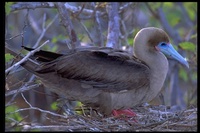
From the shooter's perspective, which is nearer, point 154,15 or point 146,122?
point 146,122

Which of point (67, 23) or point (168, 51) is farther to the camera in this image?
point (67, 23)

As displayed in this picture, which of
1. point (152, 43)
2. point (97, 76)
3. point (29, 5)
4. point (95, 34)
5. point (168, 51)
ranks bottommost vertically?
point (97, 76)

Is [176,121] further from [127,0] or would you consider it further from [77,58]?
[127,0]

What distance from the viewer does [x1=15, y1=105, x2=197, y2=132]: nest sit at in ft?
24.7

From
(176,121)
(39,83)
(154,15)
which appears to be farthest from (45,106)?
(176,121)

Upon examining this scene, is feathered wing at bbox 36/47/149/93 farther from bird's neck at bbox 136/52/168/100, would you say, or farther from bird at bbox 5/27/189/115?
bird's neck at bbox 136/52/168/100

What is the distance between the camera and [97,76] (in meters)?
8.26

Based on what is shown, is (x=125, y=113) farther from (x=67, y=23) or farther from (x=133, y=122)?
(x=67, y=23)

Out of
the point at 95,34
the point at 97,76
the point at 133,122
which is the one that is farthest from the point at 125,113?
the point at 95,34

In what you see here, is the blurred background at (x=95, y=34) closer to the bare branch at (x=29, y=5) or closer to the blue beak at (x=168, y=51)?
the bare branch at (x=29, y=5)

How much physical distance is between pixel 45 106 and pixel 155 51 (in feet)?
20.9

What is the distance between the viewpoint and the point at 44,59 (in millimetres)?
8328

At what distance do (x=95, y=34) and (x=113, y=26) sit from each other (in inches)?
102

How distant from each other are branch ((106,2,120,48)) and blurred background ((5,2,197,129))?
127mm
